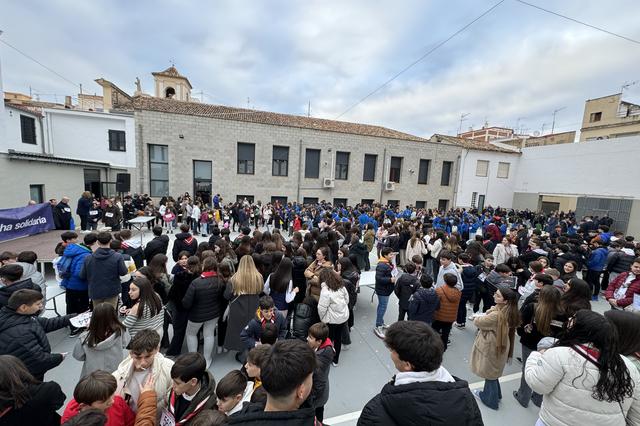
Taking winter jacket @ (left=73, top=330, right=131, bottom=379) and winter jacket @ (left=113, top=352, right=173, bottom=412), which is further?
winter jacket @ (left=73, top=330, right=131, bottom=379)

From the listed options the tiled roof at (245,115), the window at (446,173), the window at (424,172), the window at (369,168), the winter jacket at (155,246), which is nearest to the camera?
the winter jacket at (155,246)

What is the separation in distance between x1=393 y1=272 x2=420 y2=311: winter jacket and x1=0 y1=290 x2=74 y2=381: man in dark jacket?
13.6 ft

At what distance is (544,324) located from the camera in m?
2.95

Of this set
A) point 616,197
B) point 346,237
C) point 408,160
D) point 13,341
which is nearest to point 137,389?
point 13,341

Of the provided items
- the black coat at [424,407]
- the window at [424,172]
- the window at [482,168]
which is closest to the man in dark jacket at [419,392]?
the black coat at [424,407]

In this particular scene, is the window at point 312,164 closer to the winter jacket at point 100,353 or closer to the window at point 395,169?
the window at point 395,169

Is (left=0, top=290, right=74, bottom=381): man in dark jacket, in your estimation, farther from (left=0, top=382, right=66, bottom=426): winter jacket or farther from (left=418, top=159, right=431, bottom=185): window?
(left=418, top=159, right=431, bottom=185): window

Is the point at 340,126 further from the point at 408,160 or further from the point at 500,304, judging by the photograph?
the point at 500,304

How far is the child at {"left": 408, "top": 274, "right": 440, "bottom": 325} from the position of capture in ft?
12.4

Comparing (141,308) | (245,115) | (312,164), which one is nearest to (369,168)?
(312,164)

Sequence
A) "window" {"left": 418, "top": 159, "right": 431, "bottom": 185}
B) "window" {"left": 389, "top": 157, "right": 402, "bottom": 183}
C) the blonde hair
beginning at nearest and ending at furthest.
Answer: the blonde hair
"window" {"left": 389, "top": 157, "right": 402, "bottom": 183}
"window" {"left": 418, "top": 159, "right": 431, "bottom": 185}

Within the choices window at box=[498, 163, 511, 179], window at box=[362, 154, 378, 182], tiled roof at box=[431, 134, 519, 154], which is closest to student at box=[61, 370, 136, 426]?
window at box=[362, 154, 378, 182]

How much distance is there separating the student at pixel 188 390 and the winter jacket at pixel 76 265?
331 cm

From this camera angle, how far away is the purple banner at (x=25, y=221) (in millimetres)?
7020
